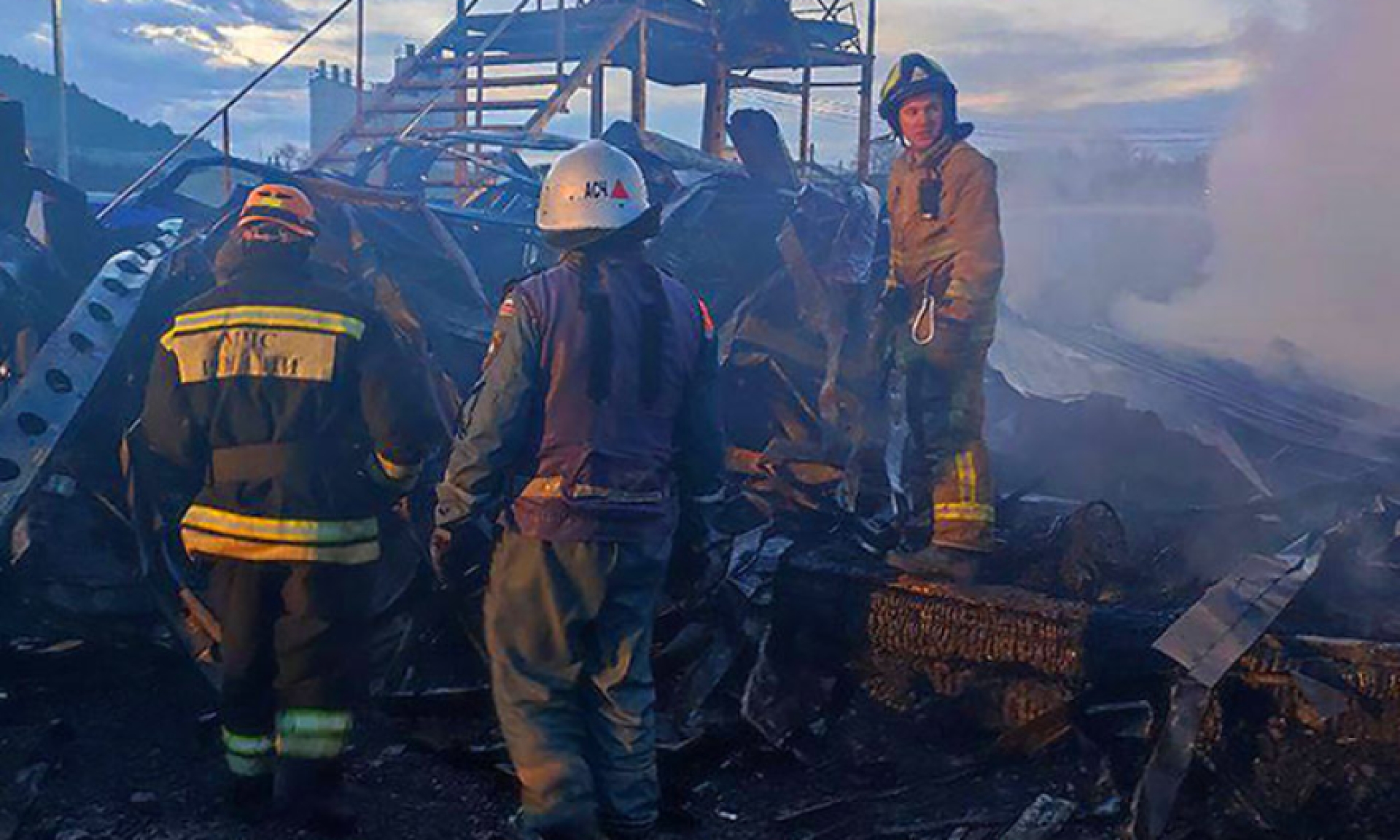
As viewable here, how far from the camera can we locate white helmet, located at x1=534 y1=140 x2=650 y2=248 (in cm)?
311

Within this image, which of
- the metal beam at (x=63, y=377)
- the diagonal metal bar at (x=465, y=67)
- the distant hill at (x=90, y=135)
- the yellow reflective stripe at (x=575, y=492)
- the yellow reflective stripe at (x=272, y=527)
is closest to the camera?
the yellow reflective stripe at (x=575, y=492)

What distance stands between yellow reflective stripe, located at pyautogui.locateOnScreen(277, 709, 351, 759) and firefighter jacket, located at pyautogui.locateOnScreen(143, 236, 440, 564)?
48 cm

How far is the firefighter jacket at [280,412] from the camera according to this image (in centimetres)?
323

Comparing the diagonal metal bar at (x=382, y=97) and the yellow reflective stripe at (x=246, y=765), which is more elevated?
the diagonal metal bar at (x=382, y=97)

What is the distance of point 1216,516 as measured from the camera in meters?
5.16

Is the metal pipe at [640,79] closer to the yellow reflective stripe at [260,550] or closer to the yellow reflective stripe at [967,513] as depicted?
the yellow reflective stripe at [967,513]

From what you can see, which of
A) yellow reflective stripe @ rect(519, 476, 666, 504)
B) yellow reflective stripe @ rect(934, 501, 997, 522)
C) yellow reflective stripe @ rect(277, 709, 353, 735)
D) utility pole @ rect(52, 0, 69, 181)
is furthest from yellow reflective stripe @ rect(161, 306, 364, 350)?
utility pole @ rect(52, 0, 69, 181)

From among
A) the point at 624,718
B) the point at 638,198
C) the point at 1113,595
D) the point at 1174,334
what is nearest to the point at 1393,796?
the point at 1113,595

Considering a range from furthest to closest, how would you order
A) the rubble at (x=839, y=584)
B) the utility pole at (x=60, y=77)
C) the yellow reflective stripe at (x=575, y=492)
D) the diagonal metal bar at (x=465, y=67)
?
the utility pole at (x=60, y=77)
the diagonal metal bar at (x=465, y=67)
the rubble at (x=839, y=584)
the yellow reflective stripe at (x=575, y=492)

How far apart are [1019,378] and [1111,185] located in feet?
99.0

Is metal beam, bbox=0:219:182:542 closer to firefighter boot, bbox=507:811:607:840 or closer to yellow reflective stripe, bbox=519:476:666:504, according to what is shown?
yellow reflective stripe, bbox=519:476:666:504

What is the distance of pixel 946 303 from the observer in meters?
4.43

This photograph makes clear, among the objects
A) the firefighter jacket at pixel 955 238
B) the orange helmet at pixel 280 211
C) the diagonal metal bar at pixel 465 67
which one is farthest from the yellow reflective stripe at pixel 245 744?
the diagonal metal bar at pixel 465 67

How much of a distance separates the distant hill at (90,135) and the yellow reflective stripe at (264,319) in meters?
21.1
